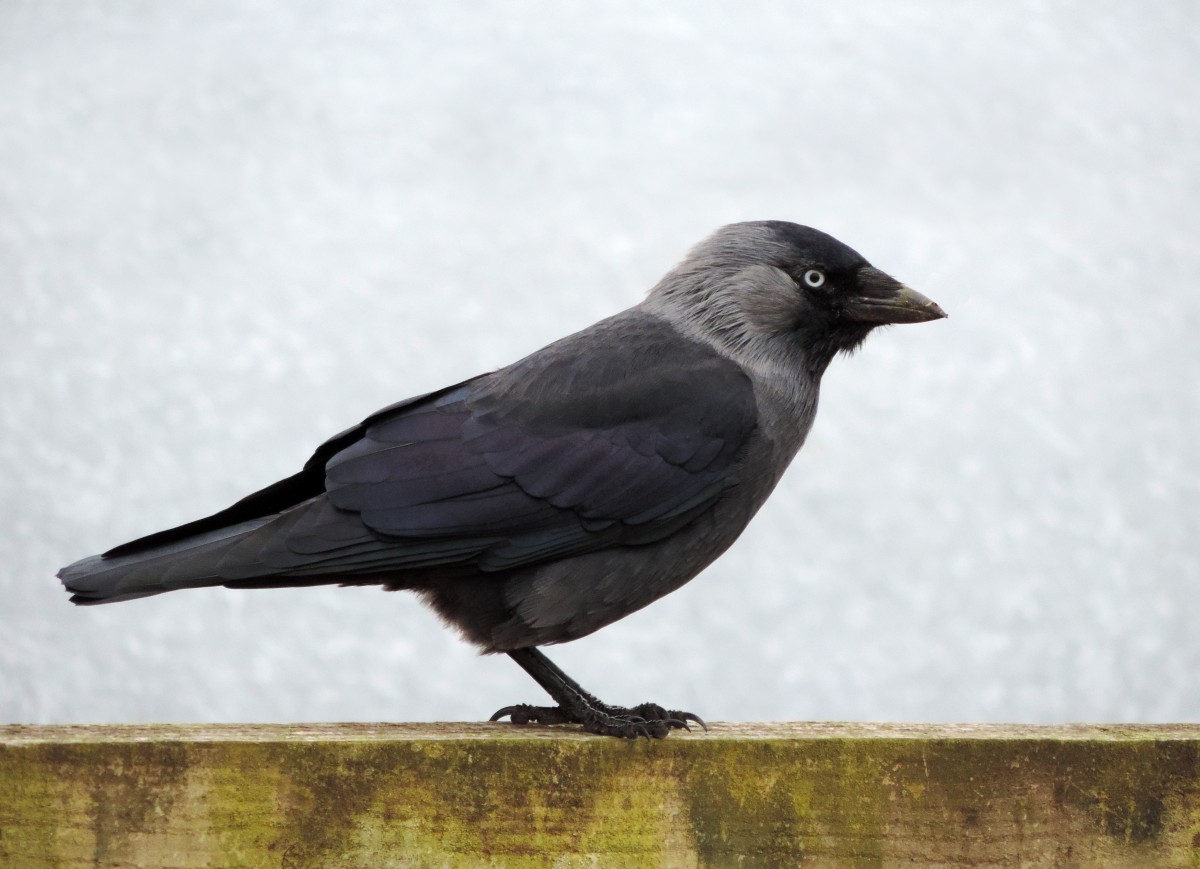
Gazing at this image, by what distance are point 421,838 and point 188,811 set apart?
1.16ft

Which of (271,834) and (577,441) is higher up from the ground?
(577,441)

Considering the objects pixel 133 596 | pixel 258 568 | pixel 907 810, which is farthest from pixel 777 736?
pixel 133 596

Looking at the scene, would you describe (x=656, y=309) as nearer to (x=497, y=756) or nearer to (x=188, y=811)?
(x=497, y=756)

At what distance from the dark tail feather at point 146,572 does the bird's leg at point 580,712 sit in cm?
76

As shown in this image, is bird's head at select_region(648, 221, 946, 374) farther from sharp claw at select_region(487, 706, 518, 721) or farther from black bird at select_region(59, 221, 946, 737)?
sharp claw at select_region(487, 706, 518, 721)

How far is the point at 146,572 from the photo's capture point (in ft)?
8.66

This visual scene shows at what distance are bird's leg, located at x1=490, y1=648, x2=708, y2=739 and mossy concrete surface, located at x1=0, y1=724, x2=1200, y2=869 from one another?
0.24 meters

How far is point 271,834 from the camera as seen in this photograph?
209cm

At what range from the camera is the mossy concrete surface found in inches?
84.3

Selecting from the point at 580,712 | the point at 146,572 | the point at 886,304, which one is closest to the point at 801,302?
the point at 886,304

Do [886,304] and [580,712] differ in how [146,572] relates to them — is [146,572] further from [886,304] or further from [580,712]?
[886,304]

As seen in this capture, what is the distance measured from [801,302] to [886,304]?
0.66 feet

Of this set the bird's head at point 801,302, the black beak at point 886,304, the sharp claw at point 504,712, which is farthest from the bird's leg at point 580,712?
the black beak at point 886,304

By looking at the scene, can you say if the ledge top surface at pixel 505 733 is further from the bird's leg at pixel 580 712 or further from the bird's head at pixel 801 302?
the bird's head at pixel 801 302
